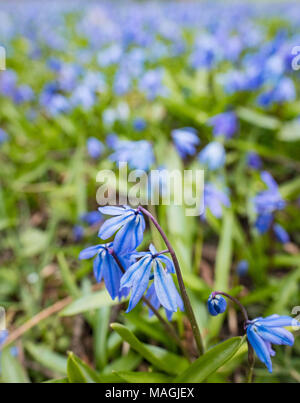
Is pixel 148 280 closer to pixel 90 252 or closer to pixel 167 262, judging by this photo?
pixel 167 262

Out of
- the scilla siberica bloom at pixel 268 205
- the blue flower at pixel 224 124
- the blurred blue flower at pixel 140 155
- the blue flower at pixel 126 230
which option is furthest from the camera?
the blue flower at pixel 224 124

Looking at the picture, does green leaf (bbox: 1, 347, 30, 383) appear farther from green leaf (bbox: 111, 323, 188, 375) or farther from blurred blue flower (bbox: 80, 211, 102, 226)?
blurred blue flower (bbox: 80, 211, 102, 226)

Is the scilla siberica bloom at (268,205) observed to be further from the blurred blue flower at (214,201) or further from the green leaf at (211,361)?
the green leaf at (211,361)

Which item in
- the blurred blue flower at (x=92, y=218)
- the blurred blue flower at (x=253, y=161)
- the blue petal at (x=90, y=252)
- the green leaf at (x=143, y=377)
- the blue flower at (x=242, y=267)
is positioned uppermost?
the blurred blue flower at (x=253, y=161)

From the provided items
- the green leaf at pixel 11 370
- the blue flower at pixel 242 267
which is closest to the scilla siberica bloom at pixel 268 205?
the blue flower at pixel 242 267

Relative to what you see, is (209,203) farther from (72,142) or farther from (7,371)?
(72,142)

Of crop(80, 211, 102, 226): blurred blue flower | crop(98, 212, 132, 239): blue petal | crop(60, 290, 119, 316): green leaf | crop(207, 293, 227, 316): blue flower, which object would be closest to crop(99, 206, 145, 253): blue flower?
crop(98, 212, 132, 239): blue petal
